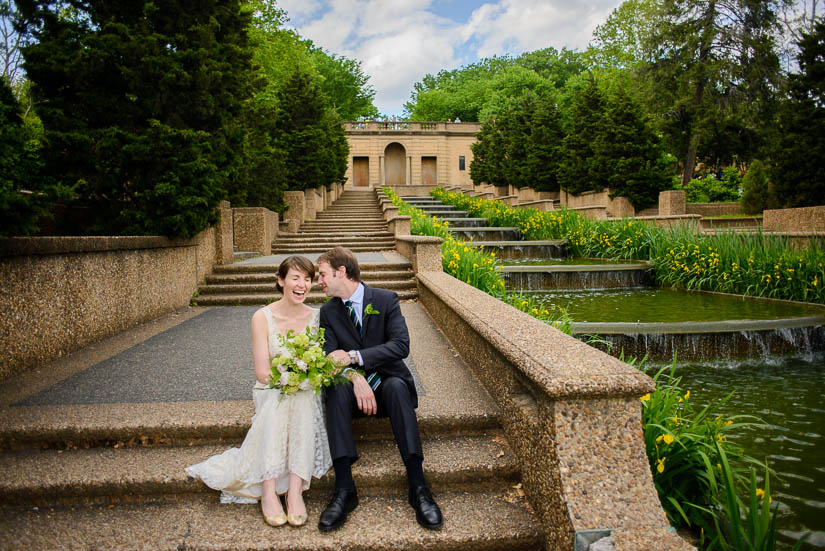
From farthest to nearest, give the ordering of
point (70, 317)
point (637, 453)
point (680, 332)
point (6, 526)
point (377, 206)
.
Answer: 1. point (377, 206)
2. point (680, 332)
3. point (70, 317)
4. point (6, 526)
5. point (637, 453)

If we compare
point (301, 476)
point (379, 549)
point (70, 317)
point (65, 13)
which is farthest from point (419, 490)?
point (65, 13)

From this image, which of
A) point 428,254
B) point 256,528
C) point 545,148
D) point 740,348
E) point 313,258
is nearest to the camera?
point 256,528

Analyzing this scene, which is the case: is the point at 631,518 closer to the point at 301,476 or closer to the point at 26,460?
the point at 301,476

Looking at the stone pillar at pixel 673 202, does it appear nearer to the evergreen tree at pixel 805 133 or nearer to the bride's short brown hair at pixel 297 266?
the evergreen tree at pixel 805 133

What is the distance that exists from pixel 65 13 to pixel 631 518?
1014cm

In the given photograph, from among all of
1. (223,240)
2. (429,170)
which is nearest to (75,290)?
(223,240)

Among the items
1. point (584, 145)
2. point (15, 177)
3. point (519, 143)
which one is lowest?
point (15, 177)

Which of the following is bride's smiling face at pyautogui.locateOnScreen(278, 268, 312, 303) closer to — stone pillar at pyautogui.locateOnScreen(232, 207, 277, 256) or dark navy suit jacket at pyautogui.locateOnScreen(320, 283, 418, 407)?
dark navy suit jacket at pyautogui.locateOnScreen(320, 283, 418, 407)

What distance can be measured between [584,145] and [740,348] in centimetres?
1689

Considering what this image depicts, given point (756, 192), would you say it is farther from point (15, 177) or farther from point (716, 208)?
point (15, 177)

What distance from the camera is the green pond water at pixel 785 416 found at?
3.52 metres

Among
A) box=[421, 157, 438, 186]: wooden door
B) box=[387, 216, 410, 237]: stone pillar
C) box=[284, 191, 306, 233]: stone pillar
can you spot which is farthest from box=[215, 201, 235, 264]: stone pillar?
box=[421, 157, 438, 186]: wooden door

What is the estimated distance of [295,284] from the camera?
11.6 ft

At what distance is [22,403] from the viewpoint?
13.7 ft
